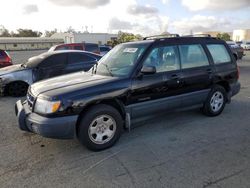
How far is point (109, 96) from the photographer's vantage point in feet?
11.8

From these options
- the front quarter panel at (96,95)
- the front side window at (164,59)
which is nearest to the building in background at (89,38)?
the front side window at (164,59)

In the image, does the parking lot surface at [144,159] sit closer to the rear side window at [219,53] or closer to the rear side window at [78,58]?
the rear side window at [219,53]

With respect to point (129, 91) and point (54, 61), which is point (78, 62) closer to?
point (54, 61)

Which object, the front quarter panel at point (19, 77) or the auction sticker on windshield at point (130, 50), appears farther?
the front quarter panel at point (19, 77)

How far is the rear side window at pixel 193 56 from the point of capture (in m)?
4.45

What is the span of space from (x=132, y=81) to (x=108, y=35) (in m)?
60.6

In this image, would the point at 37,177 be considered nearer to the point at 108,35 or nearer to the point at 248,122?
the point at 248,122

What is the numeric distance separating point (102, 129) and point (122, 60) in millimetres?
1367

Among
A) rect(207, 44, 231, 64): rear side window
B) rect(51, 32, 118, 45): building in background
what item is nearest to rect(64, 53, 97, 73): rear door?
rect(207, 44, 231, 64): rear side window

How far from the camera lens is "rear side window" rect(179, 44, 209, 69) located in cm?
445

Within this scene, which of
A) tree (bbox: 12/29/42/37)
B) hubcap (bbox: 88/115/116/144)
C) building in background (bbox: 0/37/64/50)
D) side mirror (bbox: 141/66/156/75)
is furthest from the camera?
tree (bbox: 12/29/42/37)

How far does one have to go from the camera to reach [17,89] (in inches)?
288

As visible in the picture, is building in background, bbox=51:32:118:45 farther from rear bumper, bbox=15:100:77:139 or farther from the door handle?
rear bumper, bbox=15:100:77:139

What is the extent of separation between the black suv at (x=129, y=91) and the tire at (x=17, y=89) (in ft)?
11.8
